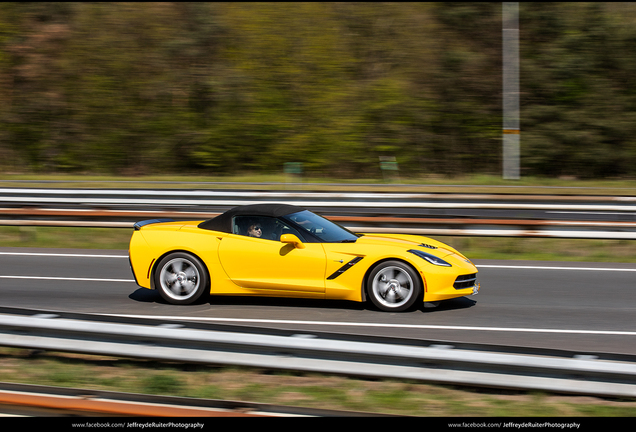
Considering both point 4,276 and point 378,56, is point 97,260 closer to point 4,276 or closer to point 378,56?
point 4,276

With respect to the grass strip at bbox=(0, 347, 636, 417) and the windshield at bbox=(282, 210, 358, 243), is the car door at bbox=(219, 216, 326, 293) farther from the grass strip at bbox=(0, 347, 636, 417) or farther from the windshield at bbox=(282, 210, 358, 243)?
the grass strip at bbox=(0, 347, 636, 417)

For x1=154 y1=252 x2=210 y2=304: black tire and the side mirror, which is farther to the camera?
x1=154 y1=252 x2=210 y2=304: black tire

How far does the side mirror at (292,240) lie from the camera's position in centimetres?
747

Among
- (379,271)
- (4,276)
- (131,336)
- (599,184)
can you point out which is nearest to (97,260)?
(4,276)

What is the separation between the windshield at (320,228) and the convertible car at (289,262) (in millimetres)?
14

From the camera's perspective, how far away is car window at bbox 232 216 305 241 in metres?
7.77

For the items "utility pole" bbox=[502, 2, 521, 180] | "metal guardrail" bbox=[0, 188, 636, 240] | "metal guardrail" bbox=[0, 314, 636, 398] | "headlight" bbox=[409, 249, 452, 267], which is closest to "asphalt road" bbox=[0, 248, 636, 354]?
"headlight" bbox=[409, 249, 452, 267]

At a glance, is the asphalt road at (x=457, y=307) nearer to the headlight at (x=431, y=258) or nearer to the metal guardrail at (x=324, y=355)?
the headlight at (x=431, y=258)

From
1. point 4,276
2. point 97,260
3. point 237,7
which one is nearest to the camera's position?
point 4,276

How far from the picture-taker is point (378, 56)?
94.1 feet

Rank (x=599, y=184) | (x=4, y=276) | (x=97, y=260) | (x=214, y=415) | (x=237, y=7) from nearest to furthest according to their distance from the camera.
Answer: (x=214, y=415) < (x=4, y=276) < (x=97, y=260) < (x=599, y=184) < (x=237, y=7)

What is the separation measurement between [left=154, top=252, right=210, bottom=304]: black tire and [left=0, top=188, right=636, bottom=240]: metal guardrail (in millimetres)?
4560

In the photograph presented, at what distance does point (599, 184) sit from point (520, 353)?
21.7 metres

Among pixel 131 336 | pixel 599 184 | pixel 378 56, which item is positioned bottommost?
pixel 131 336
